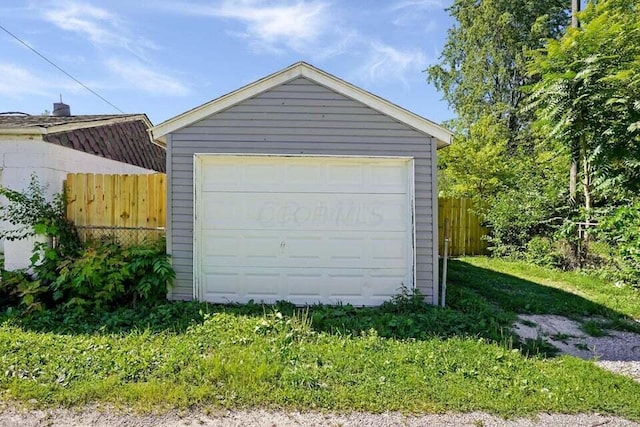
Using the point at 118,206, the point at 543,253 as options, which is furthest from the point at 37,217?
the point at 543,253

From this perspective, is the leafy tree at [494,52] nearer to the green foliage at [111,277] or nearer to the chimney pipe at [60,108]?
→ the chimney pipe at [60,108]

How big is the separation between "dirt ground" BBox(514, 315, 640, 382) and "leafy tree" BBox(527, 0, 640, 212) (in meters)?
4.14

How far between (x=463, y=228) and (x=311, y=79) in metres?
7.98

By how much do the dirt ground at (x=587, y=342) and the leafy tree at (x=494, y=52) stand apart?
1571cm

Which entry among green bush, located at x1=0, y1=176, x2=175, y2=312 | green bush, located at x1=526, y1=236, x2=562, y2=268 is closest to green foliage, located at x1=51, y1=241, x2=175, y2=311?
green bush, located at x1=0, y1=176, x2=175, y2=312

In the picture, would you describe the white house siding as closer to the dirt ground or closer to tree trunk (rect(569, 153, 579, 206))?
the dirt ground

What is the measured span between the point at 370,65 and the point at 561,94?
23.4 feet

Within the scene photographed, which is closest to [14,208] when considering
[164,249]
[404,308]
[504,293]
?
[164,249]

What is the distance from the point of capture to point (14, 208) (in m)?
5.79

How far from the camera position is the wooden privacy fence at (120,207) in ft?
20.0

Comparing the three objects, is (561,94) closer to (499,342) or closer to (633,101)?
(633,101)

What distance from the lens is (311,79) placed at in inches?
225

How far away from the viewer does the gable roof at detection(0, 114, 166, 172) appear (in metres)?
5.90

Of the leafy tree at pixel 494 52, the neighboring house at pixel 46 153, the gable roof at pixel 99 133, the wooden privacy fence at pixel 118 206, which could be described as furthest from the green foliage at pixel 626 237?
the leafy tree at pixel 494 52
